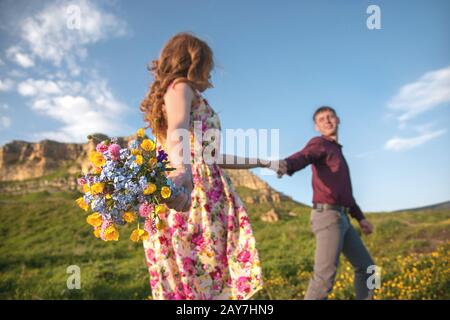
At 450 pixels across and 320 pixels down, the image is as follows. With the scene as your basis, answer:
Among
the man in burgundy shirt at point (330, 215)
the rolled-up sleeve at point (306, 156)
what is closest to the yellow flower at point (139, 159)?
the man in burgundy shirt at point (330, 215)

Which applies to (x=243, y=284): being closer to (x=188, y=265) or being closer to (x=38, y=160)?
(x=188, y=265)

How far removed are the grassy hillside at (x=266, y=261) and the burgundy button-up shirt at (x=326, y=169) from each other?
2.25 meters

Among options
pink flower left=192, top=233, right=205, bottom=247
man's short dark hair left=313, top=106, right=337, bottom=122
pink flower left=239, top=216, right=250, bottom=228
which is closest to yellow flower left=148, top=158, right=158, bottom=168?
pink flower left=192, top=233, right=205, bottom=247

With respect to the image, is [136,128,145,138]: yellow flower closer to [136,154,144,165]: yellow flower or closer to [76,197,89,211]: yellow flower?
[136,154,144,165]: yellow flower

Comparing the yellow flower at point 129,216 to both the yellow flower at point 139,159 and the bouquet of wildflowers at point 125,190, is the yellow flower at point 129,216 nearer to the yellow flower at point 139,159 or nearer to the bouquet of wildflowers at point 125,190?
the bouquet of wildflowers at point 125,190

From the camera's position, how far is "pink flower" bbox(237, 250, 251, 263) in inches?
110

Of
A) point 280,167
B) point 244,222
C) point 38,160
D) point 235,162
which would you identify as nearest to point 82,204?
point 244,222

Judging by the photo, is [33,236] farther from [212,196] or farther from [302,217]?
[212,196]

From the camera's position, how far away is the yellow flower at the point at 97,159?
1864 millimetres

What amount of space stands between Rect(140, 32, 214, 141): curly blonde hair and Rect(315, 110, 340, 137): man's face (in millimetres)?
2341

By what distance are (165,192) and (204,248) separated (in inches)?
45.5

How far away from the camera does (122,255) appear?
13.2 m

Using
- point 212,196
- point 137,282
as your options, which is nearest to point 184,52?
point 212,196
